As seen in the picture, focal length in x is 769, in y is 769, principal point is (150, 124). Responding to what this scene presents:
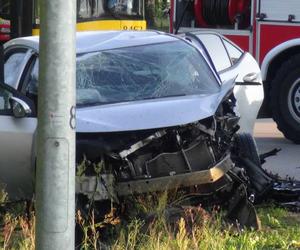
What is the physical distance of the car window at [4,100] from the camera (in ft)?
20.5

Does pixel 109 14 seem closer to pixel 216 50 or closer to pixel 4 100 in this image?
pixel 216 50

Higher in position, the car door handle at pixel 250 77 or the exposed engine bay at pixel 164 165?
the car door handle at pixel 250 77

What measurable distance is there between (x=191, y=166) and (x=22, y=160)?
135cm

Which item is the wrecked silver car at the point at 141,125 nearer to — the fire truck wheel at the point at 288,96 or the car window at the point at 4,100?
the car window at the point at 4,100

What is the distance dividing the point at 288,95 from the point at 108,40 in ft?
16.1

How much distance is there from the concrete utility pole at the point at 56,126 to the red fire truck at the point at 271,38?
816 centimetres

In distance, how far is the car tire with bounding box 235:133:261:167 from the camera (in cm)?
683

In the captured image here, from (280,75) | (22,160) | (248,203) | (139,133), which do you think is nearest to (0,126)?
(22,160)

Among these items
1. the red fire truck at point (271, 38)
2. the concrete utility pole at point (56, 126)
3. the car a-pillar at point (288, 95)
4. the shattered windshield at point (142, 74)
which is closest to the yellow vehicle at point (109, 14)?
the red fire truck at point (271, 38)

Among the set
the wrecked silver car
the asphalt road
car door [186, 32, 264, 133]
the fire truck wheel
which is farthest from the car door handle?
the fire truck wheel

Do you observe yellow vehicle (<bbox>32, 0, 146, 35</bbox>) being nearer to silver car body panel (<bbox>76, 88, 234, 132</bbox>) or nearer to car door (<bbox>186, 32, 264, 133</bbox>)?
car door (<bbox>186, 32, 264, 133</bbox>)

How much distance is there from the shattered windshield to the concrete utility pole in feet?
8.93

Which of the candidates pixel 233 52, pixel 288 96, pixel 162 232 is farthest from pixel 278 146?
pixel 162 232

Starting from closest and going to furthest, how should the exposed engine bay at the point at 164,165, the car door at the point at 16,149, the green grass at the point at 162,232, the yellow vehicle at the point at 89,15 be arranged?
1. the green grass at the point at 162,232
2. the exposed engine bay at the point at 164,165
3. the car door at the point at 16,149
4. the yellow vehicle at the point at 89,15
